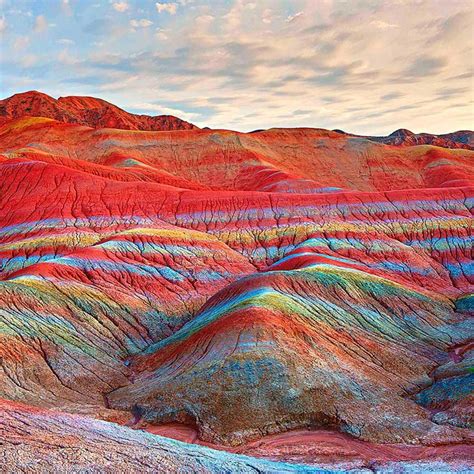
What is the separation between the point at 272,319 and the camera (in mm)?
45438

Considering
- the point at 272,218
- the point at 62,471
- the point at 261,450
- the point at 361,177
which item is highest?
the point at 361,177

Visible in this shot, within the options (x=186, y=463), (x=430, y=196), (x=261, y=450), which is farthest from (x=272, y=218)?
(x=186, y=463)

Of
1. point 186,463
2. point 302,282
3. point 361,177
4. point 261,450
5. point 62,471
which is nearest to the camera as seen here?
point 62,471

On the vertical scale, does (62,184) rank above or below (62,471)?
above

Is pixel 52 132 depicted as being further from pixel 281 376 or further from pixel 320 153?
pixel 281 376

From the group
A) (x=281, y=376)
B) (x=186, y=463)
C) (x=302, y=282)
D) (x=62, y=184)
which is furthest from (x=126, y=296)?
(x=62, y=184)

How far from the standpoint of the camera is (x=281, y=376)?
39.9 m

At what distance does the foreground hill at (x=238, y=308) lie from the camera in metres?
38.9

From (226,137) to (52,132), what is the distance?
45811mm

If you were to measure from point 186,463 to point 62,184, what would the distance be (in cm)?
8260

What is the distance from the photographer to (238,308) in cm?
4784

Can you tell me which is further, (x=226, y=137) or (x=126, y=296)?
(x=226, y=137)

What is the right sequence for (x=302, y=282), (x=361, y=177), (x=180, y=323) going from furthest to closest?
(x=361, y=177) → (x=180, y=323) → (x=302, y=282)

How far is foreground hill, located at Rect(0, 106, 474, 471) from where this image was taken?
3894cm
